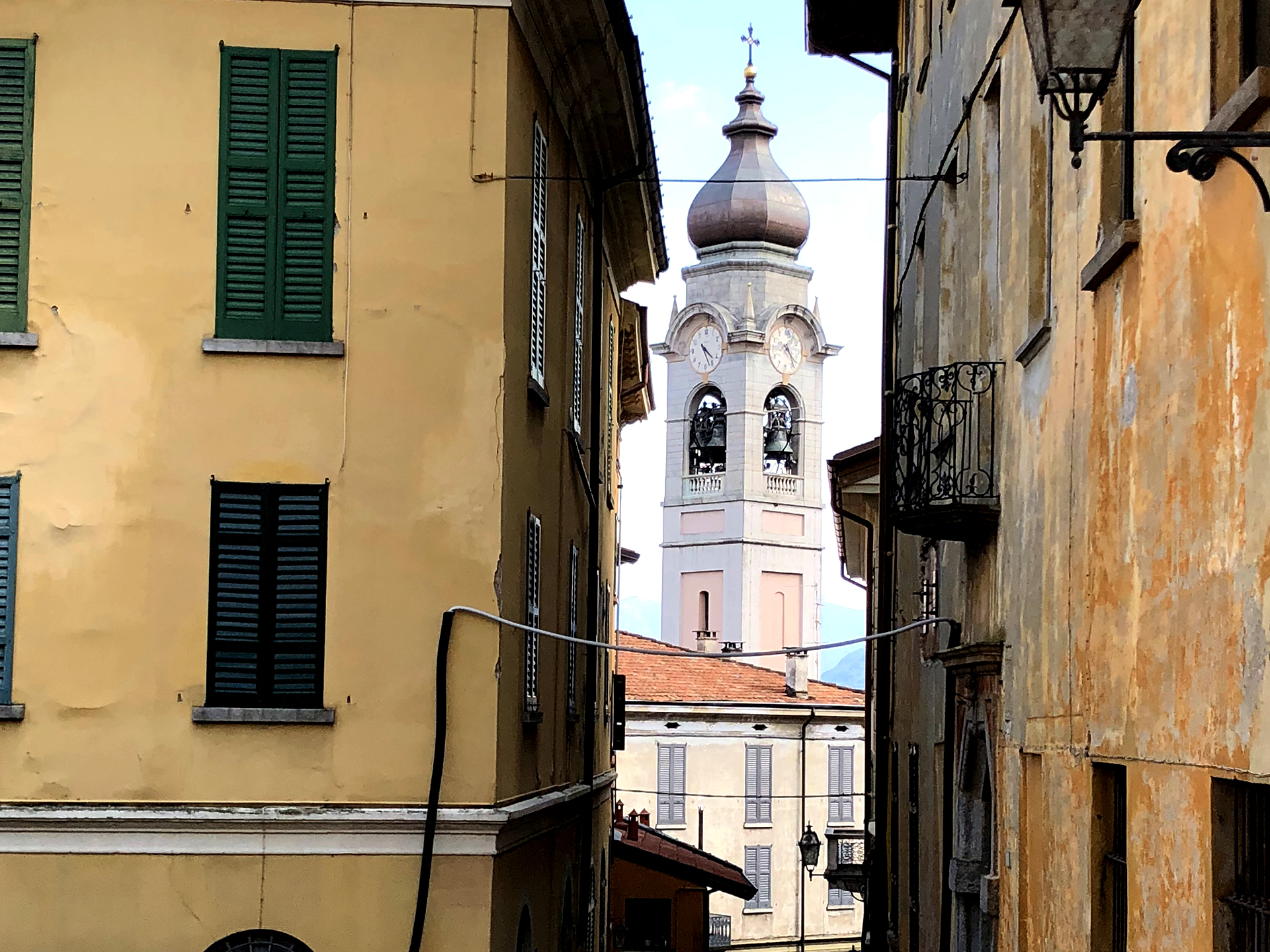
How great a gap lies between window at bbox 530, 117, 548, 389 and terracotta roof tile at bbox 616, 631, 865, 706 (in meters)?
46.9

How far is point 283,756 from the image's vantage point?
12117 mm

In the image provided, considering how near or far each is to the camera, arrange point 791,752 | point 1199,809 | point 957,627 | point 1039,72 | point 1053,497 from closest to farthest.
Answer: point 1039,72
point 1199,809
point 1053,497
point 957,627
point 791,752

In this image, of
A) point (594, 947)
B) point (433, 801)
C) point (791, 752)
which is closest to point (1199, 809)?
point (433, 801)

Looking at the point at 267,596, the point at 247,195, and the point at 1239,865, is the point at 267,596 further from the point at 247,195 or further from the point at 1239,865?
the point at 1239,865

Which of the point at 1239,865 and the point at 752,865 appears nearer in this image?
the point at 1239,865

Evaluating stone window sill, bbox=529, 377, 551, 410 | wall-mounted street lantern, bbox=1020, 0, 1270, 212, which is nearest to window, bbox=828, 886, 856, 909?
stone window sill, bbox=529, 377, 551, 410

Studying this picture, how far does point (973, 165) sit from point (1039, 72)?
806cm

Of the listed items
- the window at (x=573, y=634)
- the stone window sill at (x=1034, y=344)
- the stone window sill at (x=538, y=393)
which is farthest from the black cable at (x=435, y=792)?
the window at (x=573, y=634)

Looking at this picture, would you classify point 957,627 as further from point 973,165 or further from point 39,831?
point 39,831

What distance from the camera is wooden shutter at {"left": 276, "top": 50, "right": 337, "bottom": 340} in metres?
12.4

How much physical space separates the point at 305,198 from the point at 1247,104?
740cm

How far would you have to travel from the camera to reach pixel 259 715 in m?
12.1

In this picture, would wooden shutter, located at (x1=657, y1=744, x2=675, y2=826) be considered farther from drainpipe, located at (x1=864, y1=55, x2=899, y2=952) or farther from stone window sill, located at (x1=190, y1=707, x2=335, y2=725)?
stone window sill, located at (x1=190, y1=707, x2=335, y2=725)

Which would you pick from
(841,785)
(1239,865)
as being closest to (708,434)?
(841,785)
